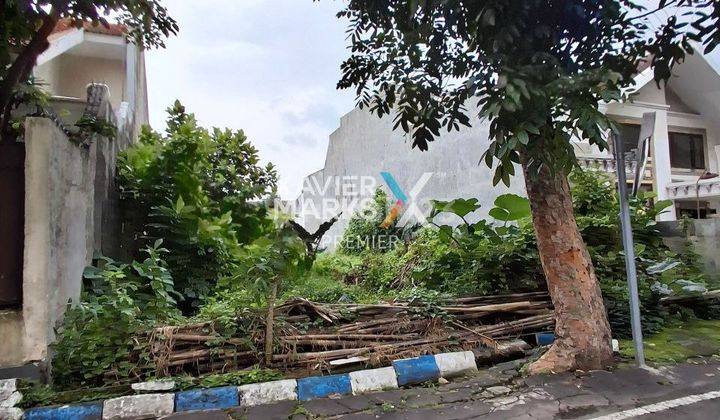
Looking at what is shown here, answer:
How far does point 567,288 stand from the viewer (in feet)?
12.9

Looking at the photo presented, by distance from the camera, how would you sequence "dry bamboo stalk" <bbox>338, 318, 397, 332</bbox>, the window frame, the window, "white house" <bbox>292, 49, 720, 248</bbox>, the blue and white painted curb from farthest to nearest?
the window
the window frame
"white house" <bbox>292, 49, 720, 248</bbox>
"dry bamboo stalk" <bbox>338, 318, 397, 332</bbox>
the blue and white painted curb

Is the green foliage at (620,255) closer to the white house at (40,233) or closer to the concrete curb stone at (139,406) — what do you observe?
the concrete curb stone at (139,406)

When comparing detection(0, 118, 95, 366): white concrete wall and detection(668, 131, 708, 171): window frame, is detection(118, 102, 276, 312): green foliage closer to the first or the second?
detection(0, 118, 95, 366): white concrete wall

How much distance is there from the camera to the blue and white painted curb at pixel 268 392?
296 cm

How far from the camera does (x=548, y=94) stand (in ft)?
9.61

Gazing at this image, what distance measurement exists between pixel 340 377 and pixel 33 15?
3688mm

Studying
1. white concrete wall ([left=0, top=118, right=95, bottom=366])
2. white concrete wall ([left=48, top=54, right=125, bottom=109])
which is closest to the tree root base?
white concrete wall ([left=0, top=118, right=95, bottom=366])

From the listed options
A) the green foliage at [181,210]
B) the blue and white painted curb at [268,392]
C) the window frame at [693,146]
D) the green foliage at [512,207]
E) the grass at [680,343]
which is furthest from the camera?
the window frame at [693,146]

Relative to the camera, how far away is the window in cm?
1373

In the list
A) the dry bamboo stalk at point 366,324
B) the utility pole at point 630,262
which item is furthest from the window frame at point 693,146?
the dry bamboo stalk at point 366,324

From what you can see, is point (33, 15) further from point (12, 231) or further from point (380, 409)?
point (380, 409)

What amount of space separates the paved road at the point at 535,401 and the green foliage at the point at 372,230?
8.67 meters

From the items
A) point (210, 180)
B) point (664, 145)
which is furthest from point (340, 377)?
point (664, 145)

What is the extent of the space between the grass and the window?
10140mm
